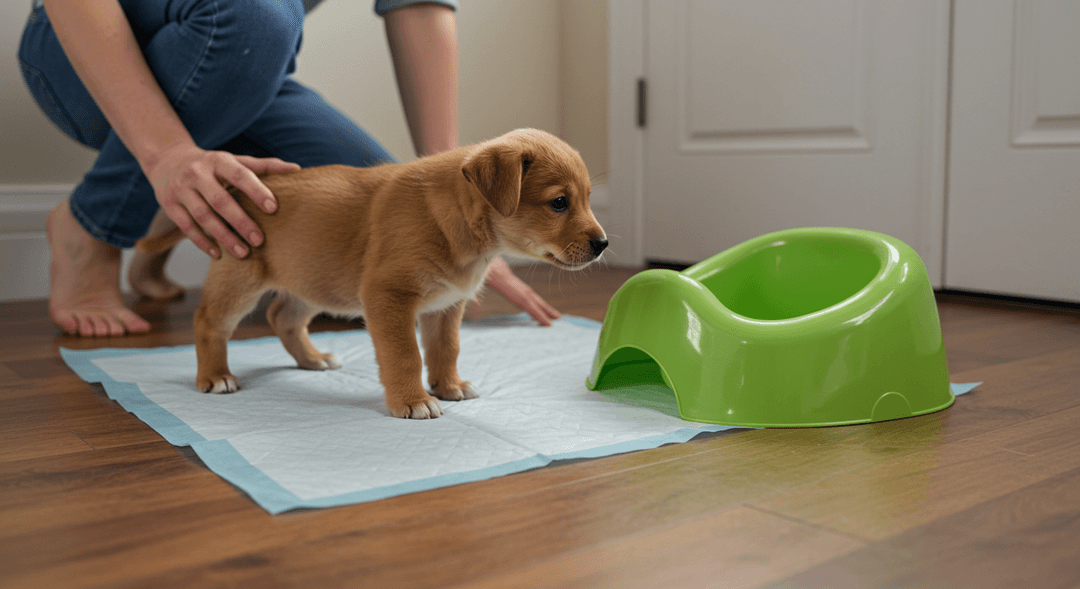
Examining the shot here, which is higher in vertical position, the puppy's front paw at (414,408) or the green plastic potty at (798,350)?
the green plastic potty at (798,350)

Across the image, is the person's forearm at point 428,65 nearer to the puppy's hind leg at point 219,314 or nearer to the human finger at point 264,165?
the human finger at point 264,165

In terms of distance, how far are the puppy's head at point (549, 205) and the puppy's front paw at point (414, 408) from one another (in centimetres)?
26

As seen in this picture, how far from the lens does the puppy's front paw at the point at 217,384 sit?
133 centimetres

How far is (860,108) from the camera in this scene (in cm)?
242

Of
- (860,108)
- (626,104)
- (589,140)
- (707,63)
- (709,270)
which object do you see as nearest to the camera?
(709,270)

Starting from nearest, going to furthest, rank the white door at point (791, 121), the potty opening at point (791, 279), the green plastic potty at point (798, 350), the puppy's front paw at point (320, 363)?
the green plastic potty at point (798, 350) < the potty opening at point (791, 279) < the puppy's front paw at point (320, 363) < the white door at point (791, 121)

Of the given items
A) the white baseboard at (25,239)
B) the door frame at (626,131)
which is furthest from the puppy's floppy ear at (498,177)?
the white baseboard at (25,239)

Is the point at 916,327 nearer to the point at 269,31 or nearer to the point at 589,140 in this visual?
the point at 269,31

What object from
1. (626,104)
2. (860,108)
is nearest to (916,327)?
(860,108)

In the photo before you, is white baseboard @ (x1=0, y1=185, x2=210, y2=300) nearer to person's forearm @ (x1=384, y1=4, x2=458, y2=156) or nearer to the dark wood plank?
person's forearm @ (x1=384, y1=4, x2=458, y2=156)

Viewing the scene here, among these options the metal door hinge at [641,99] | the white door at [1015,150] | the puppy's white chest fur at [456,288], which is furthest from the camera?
the metal door hinge at [641,99]

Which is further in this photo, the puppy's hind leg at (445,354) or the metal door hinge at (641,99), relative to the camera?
the metal door hinge at (641,99)

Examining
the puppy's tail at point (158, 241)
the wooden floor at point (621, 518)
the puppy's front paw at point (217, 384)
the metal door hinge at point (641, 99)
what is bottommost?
the puppy's front paw at point (217, 384)

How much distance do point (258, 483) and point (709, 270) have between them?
0.86m
